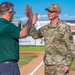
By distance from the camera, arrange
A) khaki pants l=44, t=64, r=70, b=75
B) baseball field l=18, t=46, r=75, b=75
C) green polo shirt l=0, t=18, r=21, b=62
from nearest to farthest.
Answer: green polo shirt l=0, t=18, r=21, b=62, khaki pants l=44, t=64, r=70, b=75, baseball field l=18, t=46, r=75, b=75

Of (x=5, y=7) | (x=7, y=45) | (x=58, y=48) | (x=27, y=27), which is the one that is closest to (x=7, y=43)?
(x=7, y=45)

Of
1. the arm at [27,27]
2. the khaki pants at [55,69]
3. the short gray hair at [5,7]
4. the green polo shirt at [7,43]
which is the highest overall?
the short gray hair at [5,7]

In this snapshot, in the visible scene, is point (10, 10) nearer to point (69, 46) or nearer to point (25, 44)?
point (69, 46)

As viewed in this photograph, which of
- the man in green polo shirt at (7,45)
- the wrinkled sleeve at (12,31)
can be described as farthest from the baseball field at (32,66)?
the wrinkled sleeve at (12,31)

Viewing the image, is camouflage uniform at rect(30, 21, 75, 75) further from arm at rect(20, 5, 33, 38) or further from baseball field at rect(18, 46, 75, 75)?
baseball field at rect(18, 46, 75, 75)

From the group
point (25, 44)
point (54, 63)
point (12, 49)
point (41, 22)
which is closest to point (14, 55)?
point (12, 49)

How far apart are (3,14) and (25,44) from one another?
3773 centimetres

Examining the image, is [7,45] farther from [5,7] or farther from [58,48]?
[58,48]

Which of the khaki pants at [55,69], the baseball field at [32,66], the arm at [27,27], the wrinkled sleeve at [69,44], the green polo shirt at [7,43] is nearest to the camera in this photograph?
the arm at [27,27]

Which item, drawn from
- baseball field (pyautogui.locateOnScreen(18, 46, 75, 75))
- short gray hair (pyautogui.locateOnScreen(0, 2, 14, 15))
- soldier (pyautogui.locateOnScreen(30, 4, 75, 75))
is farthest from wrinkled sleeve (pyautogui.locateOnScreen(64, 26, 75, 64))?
baseball field (pyautogui.locateOnScreen(18, 46, 75, 75))

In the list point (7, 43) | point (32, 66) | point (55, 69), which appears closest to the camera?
point (7, 43)

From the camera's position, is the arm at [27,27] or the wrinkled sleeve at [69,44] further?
the wrinkled sleeve at [69,44]

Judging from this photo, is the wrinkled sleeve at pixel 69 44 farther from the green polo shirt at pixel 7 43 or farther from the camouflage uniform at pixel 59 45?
the green polo shirt at pixel 7 43

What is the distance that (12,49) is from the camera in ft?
20.5
